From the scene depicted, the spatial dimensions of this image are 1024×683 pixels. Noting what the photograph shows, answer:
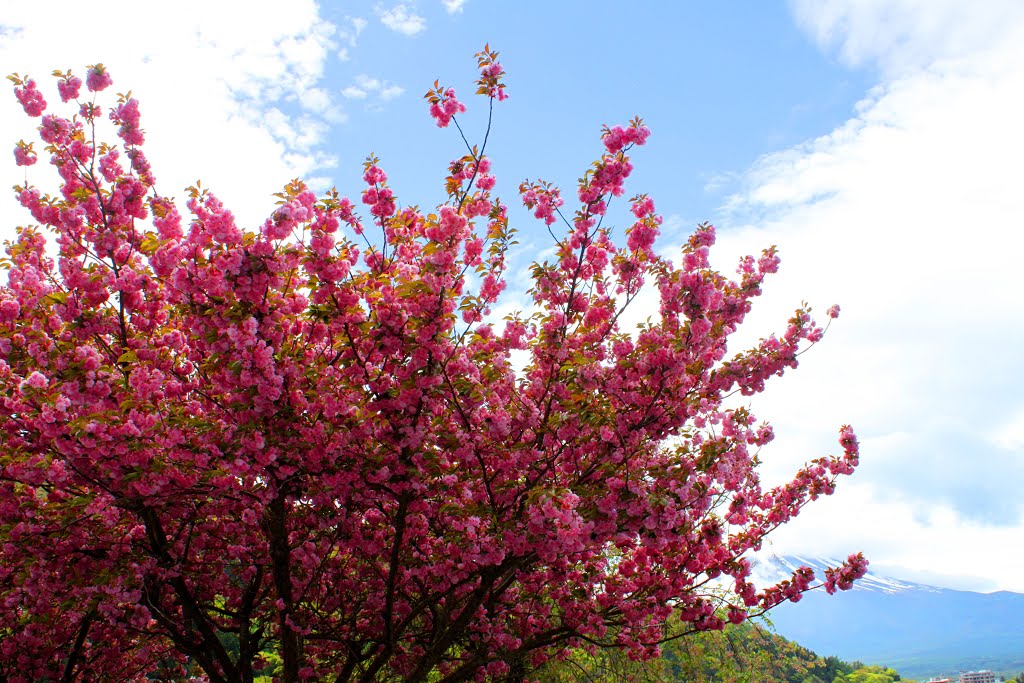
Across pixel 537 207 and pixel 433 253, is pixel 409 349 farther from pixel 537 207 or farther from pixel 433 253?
pixel 537 207

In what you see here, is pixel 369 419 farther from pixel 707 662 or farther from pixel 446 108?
pixel 707 662

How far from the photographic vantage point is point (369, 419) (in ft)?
16.9

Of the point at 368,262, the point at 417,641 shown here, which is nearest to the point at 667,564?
the point at 417,641

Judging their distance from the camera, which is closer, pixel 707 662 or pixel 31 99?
pixel 31 99

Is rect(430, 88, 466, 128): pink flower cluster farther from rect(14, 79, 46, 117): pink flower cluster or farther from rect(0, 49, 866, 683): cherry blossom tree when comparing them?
rect(14, 79, 46, 117): pink flower cluster

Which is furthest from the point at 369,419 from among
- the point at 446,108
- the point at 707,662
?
the point at 707,662

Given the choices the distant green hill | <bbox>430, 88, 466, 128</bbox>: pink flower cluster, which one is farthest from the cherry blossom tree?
the distant green hill

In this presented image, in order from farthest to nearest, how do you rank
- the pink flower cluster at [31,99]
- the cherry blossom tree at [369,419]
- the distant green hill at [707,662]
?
the distant green hill at [707,662] → the pink flower cluster at [31,99] → the cherry blossom tree at [369,419]

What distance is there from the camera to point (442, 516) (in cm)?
663

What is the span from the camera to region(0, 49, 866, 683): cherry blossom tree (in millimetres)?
4820

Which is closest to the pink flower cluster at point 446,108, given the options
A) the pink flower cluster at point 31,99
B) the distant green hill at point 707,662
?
the pink flower cluster at point 31,99

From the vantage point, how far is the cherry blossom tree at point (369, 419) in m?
4.82

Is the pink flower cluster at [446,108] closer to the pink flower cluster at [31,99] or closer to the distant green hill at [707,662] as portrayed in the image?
the pink flower cluster at [31,99]

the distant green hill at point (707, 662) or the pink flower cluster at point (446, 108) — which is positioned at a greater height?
the pink flower cluster at point (446, 108)
